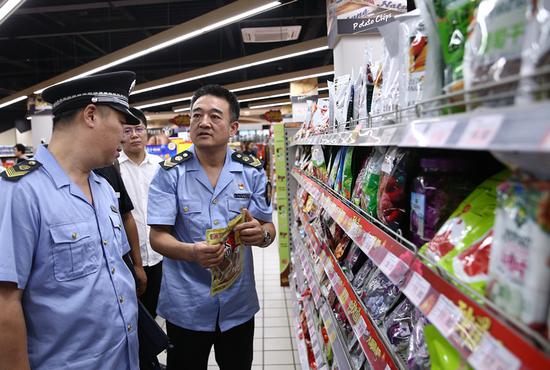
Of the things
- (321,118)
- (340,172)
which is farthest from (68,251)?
(321,118)

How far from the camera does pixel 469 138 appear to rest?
580mm

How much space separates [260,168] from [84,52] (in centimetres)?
1404

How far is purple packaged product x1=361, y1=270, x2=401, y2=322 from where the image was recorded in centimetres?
145

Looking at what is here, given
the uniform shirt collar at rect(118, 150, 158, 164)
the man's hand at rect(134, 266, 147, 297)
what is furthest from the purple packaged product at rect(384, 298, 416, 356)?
the uniform shirt collar at rect(118, 150, 158, 164)

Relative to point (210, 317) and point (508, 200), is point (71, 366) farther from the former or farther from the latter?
point (508, 200)

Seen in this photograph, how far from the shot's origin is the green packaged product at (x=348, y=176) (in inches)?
72.2

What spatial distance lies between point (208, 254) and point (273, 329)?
246 centimetres

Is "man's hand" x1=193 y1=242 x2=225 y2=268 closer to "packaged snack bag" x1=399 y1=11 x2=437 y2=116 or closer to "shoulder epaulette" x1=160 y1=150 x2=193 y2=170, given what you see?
"shoulder epaulette" x1=160 y1=150 x2=193 y2=170

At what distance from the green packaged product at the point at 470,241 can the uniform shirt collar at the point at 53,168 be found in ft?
4.34

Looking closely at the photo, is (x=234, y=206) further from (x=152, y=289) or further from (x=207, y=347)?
(x=152, y=289)

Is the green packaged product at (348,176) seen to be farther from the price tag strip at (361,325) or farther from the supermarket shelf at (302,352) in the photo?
the supermarket shelf at (302,352)

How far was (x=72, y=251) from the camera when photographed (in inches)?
58.3

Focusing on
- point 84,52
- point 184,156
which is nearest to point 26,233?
point 184,156

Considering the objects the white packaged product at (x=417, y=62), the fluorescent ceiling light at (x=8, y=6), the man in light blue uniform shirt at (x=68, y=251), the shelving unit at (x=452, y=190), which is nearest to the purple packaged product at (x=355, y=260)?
the shelving unit at (x=452, y=190)
